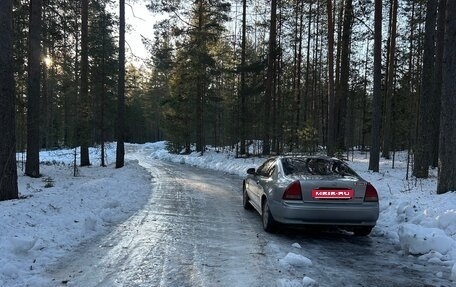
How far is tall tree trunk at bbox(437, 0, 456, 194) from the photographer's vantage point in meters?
9.45

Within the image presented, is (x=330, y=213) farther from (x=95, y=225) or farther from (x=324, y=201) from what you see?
(x=95, y=225)

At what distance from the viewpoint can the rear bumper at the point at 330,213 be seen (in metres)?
7.09

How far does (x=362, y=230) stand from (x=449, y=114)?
4101 mm

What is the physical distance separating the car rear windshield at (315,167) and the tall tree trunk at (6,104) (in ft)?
20.2

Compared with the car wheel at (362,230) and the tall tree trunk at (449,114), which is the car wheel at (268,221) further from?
the tall tree trunk at (449,114)

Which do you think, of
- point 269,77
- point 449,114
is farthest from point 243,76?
point 449,114

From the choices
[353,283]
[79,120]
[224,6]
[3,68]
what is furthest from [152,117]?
[353,283]

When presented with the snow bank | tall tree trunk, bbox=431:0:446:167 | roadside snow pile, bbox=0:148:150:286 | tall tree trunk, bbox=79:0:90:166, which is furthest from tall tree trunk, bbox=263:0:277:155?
roadside snow pile, bbox=0:148:150:286

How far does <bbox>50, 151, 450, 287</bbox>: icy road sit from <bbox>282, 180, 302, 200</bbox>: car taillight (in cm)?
77

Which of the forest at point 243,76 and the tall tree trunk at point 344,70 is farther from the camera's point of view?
the tall tree trunk at point 344,70

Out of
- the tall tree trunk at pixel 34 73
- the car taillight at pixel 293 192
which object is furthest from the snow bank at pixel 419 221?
the tall tree trunk at pixel 34 73

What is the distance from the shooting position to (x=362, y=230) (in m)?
7.66

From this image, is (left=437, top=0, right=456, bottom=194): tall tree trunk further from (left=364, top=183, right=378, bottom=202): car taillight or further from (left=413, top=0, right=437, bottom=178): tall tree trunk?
(left=413, top=0, right=437, bottom=178): tall tree trunk

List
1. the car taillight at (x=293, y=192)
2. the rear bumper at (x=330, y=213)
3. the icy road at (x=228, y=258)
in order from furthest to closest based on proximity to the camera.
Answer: the car taillight at (x=293, y=192) → the rear bumper at (x=330, y=213) → the icy road at (x=228, y=258)
